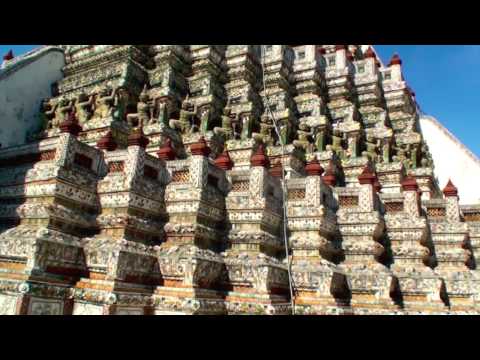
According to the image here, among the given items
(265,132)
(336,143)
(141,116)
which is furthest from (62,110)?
(336,143)

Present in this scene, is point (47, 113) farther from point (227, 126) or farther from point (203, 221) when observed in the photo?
point (203, 221)

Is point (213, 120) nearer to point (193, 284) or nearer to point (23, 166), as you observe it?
point (23, 166)

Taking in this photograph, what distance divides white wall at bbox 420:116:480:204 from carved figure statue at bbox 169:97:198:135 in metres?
12.9

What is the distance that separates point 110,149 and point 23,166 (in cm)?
197

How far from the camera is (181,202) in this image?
32.1ft

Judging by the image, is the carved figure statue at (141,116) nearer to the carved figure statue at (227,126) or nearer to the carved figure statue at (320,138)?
the carved figure statue at (227,126)

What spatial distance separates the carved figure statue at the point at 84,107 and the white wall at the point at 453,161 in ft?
52.5

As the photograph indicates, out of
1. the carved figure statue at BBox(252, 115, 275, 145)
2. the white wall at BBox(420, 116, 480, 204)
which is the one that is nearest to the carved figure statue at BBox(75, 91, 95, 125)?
the carved figure statue at BBox(252, 115, 275, 145)

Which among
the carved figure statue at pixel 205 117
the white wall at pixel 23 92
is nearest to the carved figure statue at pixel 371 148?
the carved figure statue at pixel 205 117

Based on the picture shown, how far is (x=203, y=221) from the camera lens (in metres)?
9.82

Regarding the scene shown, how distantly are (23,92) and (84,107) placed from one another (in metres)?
2.11

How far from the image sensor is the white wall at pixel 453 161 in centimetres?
1991
